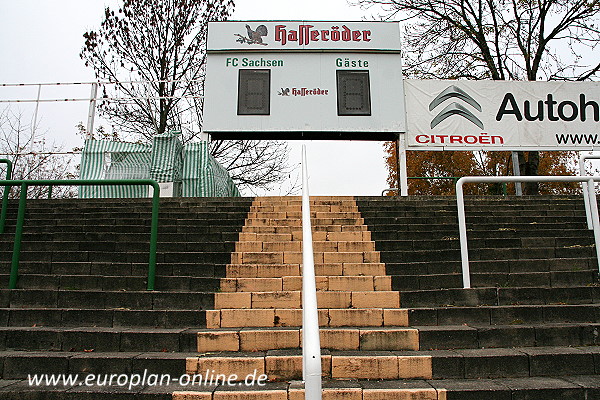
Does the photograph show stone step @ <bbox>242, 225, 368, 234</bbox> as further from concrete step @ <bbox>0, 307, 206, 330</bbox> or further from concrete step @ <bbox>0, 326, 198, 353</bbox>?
concrete step @ <bbox>0, 326, 198, 353</bbox>

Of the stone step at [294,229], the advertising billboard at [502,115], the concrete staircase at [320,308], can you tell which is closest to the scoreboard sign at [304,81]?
the advertising billboard at [502,115]

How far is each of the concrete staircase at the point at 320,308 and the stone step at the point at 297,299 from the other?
14 millimetres

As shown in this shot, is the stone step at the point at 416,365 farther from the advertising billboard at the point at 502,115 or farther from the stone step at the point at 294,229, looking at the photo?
the advertising billboard at the point at 502,115

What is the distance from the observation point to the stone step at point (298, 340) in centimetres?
372

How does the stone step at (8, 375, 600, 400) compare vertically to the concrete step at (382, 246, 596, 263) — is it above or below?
below

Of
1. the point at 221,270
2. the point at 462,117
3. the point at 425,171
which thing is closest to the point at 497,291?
the point at 221,270

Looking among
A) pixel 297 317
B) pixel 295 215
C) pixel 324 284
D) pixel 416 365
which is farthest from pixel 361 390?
pixel 295 215

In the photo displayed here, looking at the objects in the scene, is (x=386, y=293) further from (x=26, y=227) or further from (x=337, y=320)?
(x=26, y=227)

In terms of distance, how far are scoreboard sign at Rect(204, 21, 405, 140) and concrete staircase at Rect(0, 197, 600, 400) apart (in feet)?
12.1

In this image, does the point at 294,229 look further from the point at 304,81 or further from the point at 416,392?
the point at 304,81

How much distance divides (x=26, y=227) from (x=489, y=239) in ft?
22.6

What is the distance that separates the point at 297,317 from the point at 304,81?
7480 mm

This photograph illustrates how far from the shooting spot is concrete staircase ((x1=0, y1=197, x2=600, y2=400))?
3.37 metres

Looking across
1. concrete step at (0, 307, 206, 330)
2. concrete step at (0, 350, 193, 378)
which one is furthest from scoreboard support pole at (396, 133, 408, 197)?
concrete step at (0, 350, 193, 378)
